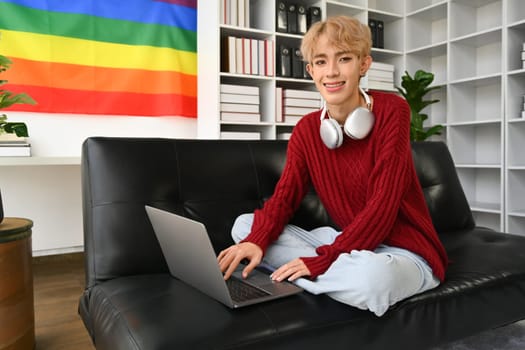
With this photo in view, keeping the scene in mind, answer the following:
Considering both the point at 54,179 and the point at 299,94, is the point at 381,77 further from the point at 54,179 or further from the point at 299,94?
the point at 54,179

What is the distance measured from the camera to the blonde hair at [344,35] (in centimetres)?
125

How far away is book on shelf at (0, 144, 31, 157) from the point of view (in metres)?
2.23

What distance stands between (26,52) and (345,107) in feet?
7.27

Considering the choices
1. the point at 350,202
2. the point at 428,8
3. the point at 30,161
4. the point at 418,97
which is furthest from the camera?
the point at 428,8

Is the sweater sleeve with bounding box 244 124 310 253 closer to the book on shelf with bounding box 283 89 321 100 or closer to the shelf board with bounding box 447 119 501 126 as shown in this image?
the book on shelf with bounding box 283 89 321 100

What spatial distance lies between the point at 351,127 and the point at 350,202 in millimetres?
243

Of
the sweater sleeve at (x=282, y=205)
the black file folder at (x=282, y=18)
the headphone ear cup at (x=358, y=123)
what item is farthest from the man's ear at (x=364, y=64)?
the black file folder at (x=282, y=18)

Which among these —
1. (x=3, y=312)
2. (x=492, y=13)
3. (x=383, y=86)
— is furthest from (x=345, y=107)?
(x=492, y=13)

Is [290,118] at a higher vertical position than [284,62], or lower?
lower

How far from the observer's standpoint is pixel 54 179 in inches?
114

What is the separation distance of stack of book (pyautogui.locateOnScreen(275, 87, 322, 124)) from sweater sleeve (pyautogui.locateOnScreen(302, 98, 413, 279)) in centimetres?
201

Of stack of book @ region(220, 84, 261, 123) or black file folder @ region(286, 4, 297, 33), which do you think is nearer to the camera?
stack of book @ region(220, 84, 261, 123)

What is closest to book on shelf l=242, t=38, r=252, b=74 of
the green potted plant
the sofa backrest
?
the sofa backrest

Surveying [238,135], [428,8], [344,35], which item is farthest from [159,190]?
[428,8]
